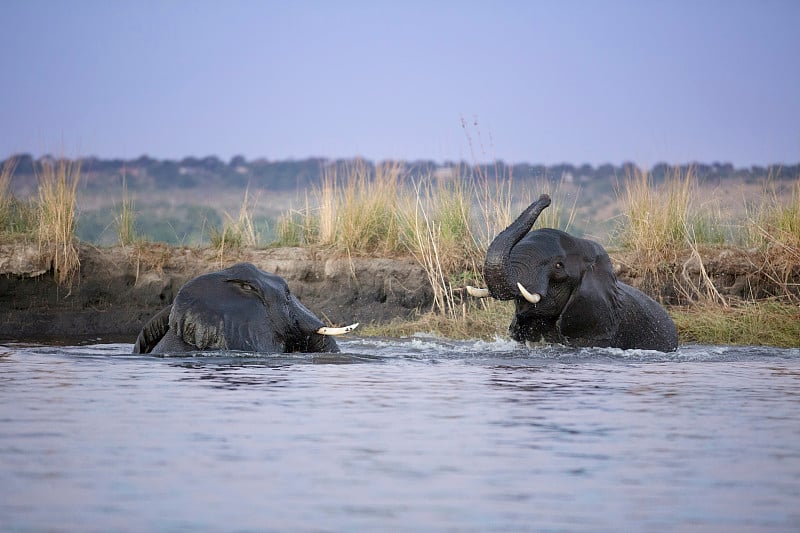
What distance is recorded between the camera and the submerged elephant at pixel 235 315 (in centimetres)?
665

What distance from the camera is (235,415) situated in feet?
16.0

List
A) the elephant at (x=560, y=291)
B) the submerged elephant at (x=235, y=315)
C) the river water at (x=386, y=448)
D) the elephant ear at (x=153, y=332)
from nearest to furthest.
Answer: the river water at (x=386, y=448), the submerged elephant at (x=235, y=315), the elephant ear at (x=153, y=332), the elephant at (x=560, y=291)

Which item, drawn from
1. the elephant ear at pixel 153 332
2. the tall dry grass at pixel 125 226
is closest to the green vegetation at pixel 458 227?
the tall dry grass at pixel 125 226

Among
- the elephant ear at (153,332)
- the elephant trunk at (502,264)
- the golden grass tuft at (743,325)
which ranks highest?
the elephant trunk at (502,264)

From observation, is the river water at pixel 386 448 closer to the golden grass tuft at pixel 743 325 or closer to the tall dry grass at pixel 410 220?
the golden grass tuft at pixel 743 325

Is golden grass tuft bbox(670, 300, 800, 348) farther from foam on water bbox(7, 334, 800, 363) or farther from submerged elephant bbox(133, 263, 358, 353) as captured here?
submerged elephant bbox(133, 263, 358, 353)

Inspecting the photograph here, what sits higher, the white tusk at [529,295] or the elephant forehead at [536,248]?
the elephant forehead at [536,248]

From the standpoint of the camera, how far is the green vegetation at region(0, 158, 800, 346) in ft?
41.8

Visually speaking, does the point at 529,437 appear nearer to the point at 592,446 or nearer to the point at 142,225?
the point at 592,446

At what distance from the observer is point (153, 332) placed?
24.3ft

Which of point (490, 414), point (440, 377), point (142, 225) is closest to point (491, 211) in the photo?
point (142, 225)

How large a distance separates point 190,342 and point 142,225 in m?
8.84

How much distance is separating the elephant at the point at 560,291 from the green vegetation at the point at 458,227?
277 cm

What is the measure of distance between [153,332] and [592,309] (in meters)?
3.08
